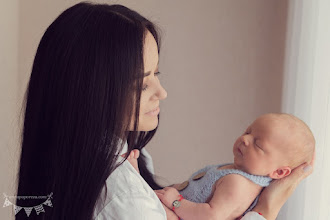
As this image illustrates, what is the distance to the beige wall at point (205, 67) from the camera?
2.76 metres

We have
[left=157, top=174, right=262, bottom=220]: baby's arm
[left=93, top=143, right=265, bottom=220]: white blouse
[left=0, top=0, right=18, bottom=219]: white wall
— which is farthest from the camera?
[left=0, top=0, right=18, bottom=219]: white wall

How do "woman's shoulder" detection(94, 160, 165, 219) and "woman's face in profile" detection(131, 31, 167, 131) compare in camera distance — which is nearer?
"woman's shoulder" detection(94, 160, 165, 219)

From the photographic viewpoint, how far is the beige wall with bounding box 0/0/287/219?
2764mm

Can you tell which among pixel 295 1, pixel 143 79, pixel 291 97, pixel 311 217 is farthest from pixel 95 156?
pixel 295 1

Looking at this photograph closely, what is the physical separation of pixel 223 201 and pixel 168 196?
18cm

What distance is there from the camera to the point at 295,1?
7.11 feet


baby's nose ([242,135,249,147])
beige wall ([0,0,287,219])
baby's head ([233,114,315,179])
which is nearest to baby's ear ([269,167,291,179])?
baby's head ([233,114,315,179])

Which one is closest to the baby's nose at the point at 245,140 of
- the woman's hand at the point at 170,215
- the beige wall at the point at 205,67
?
the woman's hand at the point at 170,215

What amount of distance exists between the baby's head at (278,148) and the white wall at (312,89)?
273 millimetres

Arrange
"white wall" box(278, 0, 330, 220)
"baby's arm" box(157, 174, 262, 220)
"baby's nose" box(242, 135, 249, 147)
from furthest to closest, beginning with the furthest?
1. "white wall" box(278, 0, 330, 220)
2. "baby's nose" box(242, 135, 249, 147)
3. "baby's arm" box(157, 174, 262, 220)

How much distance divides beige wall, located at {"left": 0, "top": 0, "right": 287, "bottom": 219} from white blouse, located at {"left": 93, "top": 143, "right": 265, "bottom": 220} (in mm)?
1546

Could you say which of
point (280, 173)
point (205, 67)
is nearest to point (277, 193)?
point (280, 173)

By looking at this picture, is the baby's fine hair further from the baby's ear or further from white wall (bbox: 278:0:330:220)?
white wall (bbox: 278:0:330:220)

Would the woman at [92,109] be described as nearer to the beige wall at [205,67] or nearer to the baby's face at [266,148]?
the baby's face at [266,148]
